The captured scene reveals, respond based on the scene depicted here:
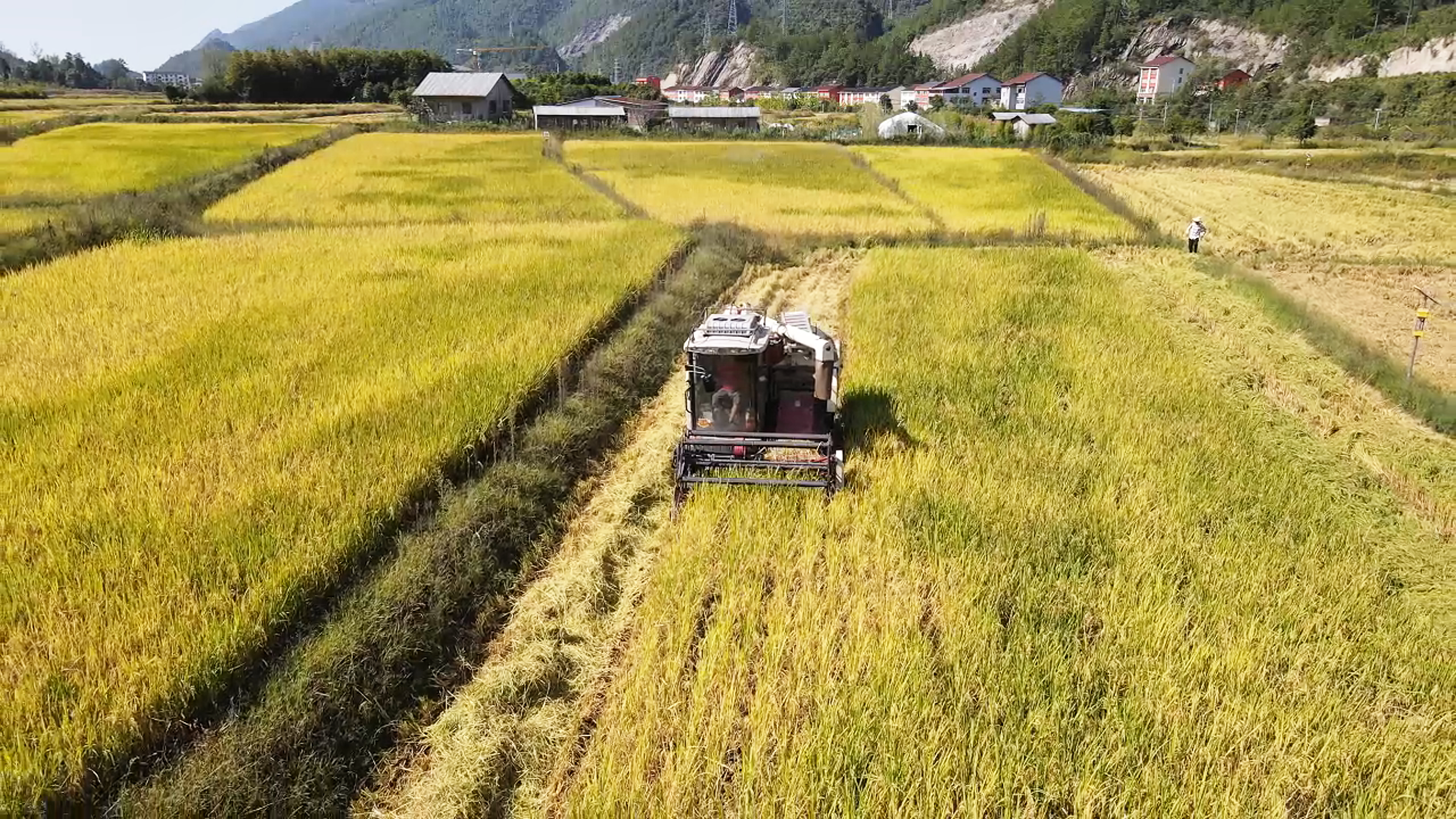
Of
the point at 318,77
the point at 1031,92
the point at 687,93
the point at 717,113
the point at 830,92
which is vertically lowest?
the point at 717,113

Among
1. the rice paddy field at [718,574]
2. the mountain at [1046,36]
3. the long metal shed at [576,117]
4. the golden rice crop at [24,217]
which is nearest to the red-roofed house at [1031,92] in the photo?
the mountain at [1046,36]

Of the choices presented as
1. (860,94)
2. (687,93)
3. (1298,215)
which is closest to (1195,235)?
(1298,215)

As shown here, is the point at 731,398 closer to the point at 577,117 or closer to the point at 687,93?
the point at 577,117

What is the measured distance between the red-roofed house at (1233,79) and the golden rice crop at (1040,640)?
71044 millimetres

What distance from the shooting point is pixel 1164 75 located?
251 ft

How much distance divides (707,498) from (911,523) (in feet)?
4.45

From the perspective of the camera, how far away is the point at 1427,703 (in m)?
3.56

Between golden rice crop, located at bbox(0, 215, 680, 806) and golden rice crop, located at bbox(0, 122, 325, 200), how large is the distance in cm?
874

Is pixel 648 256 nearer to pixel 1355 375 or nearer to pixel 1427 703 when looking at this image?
pixel 1355 375

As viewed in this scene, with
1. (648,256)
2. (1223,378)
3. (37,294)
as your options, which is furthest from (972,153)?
(37,294)

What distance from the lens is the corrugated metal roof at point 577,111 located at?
49.8 m

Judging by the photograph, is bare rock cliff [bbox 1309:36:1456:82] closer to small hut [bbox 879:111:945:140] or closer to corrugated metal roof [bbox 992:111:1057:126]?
corrugated metal roof [bbox 992:111:1057:126]

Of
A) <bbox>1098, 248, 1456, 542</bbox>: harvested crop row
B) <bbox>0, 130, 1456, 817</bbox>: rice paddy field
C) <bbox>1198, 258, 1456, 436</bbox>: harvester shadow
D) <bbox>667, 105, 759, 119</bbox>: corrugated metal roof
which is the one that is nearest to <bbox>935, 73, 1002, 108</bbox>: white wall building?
<bbox>667, 105, 759, 119</bbox>: corrugated metal roof

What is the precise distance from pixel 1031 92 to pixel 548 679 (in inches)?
3391
